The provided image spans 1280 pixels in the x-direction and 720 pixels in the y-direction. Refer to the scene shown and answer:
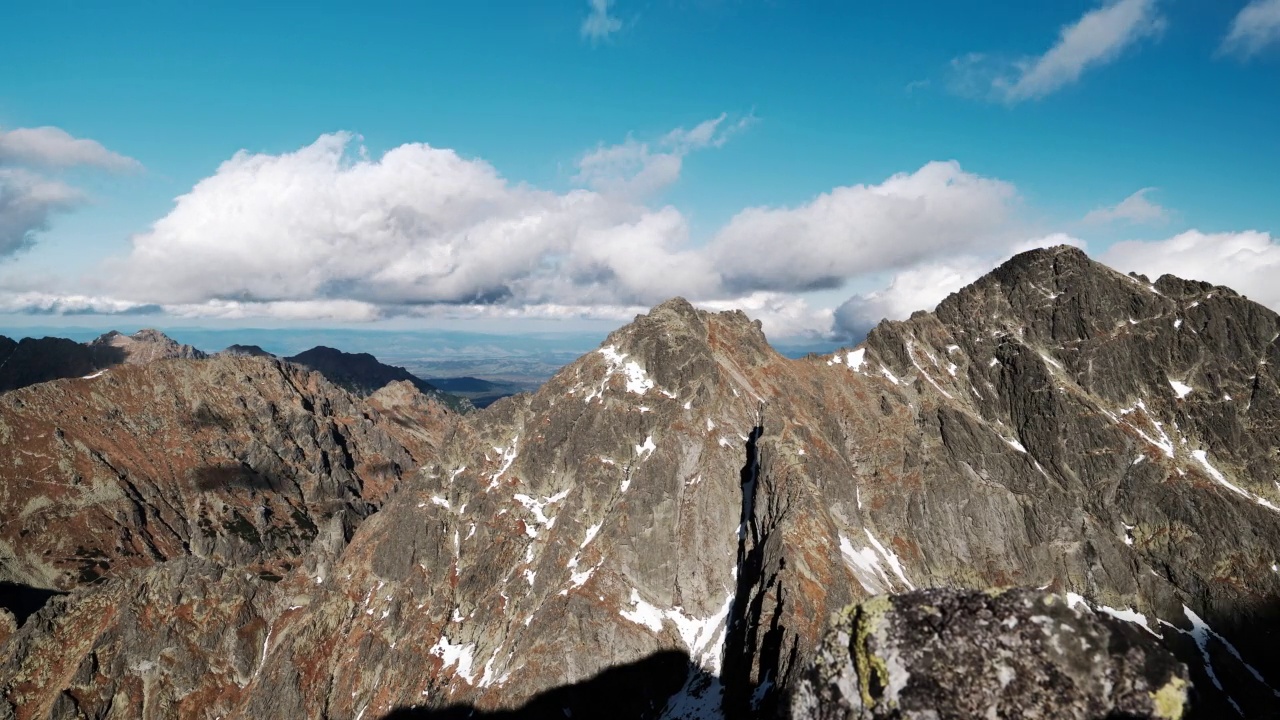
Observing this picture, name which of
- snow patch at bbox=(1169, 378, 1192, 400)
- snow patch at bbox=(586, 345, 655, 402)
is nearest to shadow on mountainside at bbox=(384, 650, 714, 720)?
snow patch at bbox=(586, 345, 655, 402)

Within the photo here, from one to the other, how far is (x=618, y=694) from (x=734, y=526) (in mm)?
29401

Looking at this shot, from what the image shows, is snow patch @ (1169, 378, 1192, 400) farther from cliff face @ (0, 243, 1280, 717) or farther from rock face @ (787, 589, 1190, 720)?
rock face @ (787, 589, 1190, 720)

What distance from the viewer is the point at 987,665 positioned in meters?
12.3

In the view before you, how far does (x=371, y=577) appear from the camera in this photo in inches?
4316

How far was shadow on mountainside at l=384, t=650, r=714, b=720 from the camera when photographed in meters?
78.1

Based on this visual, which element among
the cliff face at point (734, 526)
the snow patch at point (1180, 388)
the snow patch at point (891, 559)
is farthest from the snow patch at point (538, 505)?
the snow patch at point (1180, 388)

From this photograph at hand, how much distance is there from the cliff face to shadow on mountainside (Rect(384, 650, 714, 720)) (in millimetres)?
459

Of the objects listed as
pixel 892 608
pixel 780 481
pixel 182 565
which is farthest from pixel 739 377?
pixel 182 565

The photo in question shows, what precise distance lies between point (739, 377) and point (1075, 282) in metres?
81.9

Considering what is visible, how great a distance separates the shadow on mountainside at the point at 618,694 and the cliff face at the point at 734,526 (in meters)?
0.46

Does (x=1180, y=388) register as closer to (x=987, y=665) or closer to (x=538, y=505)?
(x=538, y=505)

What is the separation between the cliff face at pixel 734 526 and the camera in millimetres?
85562

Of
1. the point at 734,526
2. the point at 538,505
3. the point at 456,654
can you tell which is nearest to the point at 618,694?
the point at 456,654

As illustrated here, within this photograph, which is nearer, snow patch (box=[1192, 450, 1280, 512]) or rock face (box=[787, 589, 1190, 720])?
rock face (box=[787, 589, 1190, 720])
